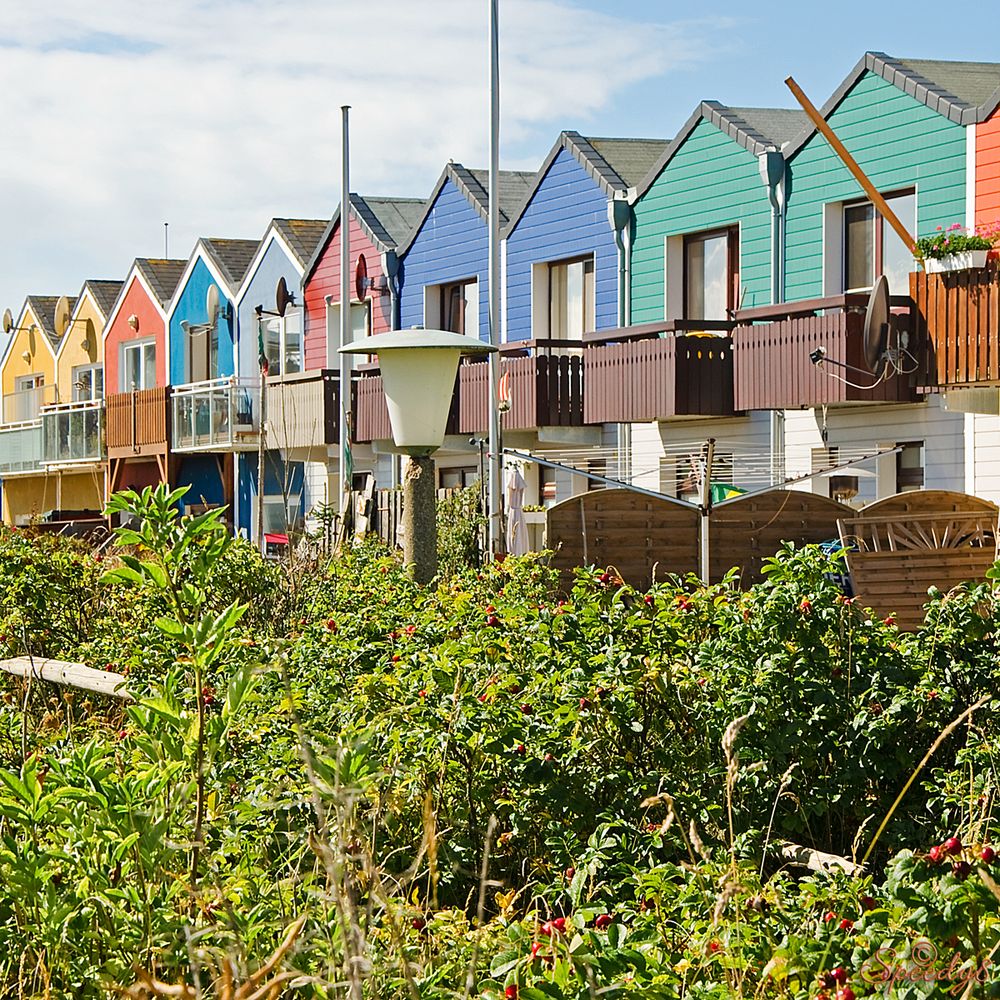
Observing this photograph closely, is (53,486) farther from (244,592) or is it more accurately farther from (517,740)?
(517,740)

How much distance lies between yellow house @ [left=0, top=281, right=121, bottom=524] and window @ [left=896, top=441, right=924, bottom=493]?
2670cm

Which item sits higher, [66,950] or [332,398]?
[332,398]

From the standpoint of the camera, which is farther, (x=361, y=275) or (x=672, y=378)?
(x=361, y=275)

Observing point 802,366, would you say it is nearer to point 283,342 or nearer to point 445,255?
point 445,255

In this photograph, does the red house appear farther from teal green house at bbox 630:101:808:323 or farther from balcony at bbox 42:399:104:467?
balcony at bbox 42:399:104:467

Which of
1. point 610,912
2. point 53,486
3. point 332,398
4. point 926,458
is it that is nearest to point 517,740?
point 610,912

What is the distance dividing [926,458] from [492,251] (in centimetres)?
713

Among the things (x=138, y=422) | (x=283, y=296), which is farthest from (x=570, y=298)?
(x=138, y=422)

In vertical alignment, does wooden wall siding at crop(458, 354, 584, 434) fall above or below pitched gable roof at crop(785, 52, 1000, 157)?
below

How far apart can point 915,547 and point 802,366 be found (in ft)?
23.5

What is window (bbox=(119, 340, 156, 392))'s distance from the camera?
43969 mm

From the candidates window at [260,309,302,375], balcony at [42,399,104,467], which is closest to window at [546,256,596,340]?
window at [260,309,302,375]

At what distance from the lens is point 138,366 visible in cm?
4475

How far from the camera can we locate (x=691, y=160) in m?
25.6
